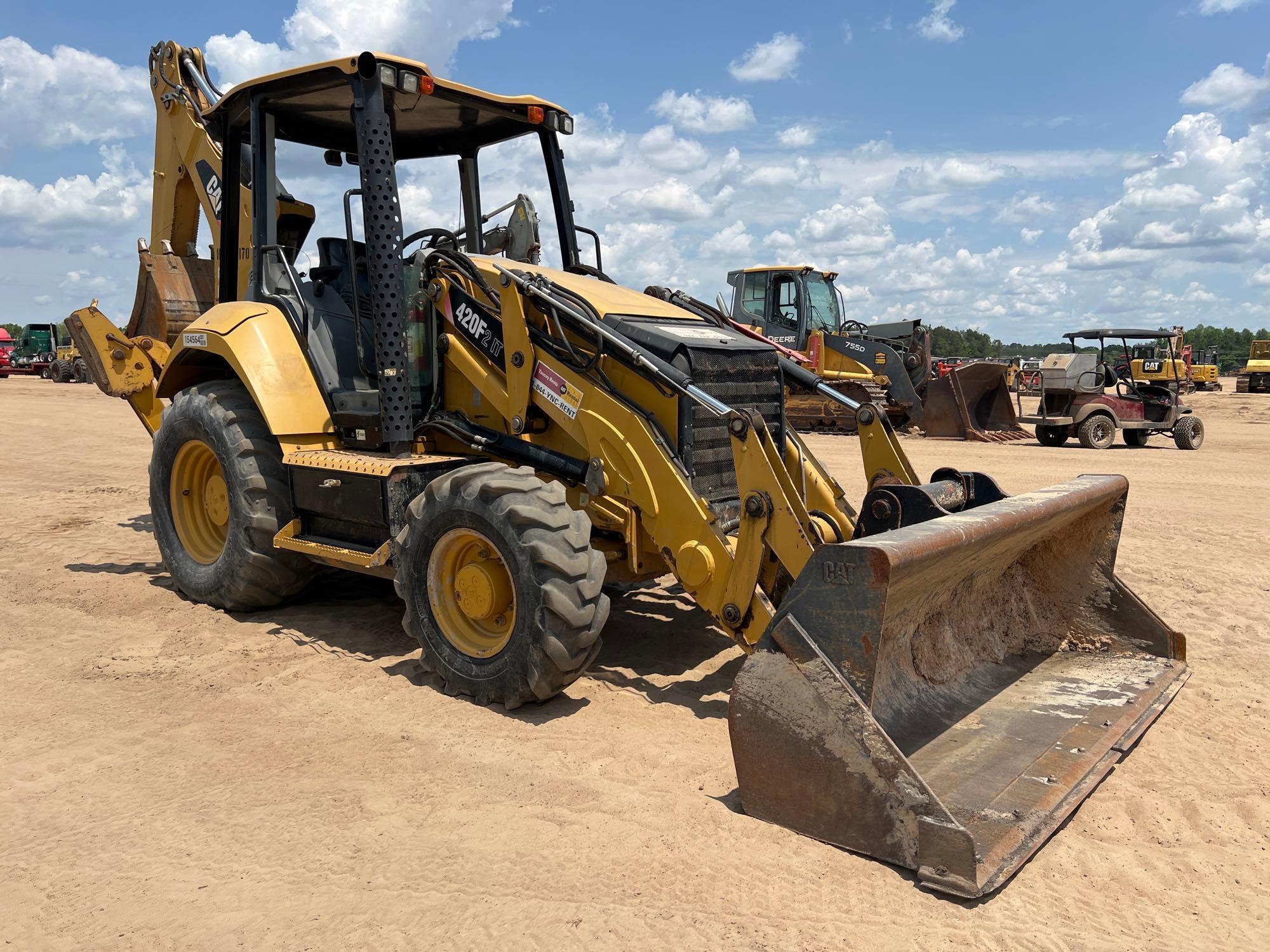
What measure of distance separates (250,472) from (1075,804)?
15.6 ft

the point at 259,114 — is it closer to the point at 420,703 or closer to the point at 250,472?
the point at 250,472

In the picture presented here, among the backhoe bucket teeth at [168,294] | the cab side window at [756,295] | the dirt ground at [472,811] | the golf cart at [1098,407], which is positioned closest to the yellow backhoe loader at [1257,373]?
the golf cart at [1098,407]

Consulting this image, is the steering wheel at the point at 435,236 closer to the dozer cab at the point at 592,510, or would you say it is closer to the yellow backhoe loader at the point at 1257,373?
the dozer cab at the point at 592,510

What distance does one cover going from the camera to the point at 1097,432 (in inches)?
728

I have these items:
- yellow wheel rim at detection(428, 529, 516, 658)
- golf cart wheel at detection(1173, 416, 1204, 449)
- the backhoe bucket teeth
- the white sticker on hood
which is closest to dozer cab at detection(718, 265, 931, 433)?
golf cart wheel at detection(1173, 416, 1204, 449)

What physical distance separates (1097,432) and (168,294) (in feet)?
53.3

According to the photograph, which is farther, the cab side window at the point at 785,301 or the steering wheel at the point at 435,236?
the cab side window at the point at 785,301

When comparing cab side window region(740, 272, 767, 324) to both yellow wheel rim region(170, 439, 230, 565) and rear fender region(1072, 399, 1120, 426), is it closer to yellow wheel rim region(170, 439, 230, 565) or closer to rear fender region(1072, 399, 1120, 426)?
rear fender region(1072, 399, 1120, 426)

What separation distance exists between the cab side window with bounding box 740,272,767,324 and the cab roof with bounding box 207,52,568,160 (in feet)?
50.1

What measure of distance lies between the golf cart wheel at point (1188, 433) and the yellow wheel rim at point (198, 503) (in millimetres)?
17663

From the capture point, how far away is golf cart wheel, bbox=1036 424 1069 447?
1866 centimetres

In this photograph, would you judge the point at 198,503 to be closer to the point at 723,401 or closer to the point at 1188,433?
the point at 723,401

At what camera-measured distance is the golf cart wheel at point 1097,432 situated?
18422mm

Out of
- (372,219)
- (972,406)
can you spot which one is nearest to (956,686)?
(372,219)
